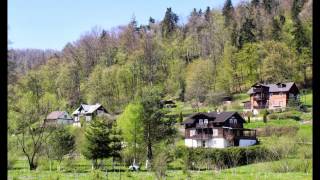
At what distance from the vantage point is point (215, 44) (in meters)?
26.7

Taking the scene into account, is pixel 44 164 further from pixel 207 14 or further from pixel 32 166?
pixel 207 14

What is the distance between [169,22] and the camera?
29812 mm

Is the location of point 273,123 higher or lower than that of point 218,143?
higher

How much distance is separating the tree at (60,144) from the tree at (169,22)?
18098 millimetres

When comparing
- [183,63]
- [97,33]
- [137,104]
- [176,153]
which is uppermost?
[97,33]

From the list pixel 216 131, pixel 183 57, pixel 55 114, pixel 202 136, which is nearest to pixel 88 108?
pixel 55 114

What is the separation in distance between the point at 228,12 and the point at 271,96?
1082 cm

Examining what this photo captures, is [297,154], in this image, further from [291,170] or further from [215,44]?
[215,44]

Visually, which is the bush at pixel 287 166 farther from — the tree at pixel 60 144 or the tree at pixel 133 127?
the tree at pixel 60 144

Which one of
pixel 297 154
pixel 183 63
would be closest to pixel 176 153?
pixel 297 154

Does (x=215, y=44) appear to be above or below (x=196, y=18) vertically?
below

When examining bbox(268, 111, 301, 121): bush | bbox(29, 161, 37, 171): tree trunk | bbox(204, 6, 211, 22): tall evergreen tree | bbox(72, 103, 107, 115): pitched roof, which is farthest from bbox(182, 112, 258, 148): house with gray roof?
bbox(204, 6, 211, 22): tall evergreen tree
